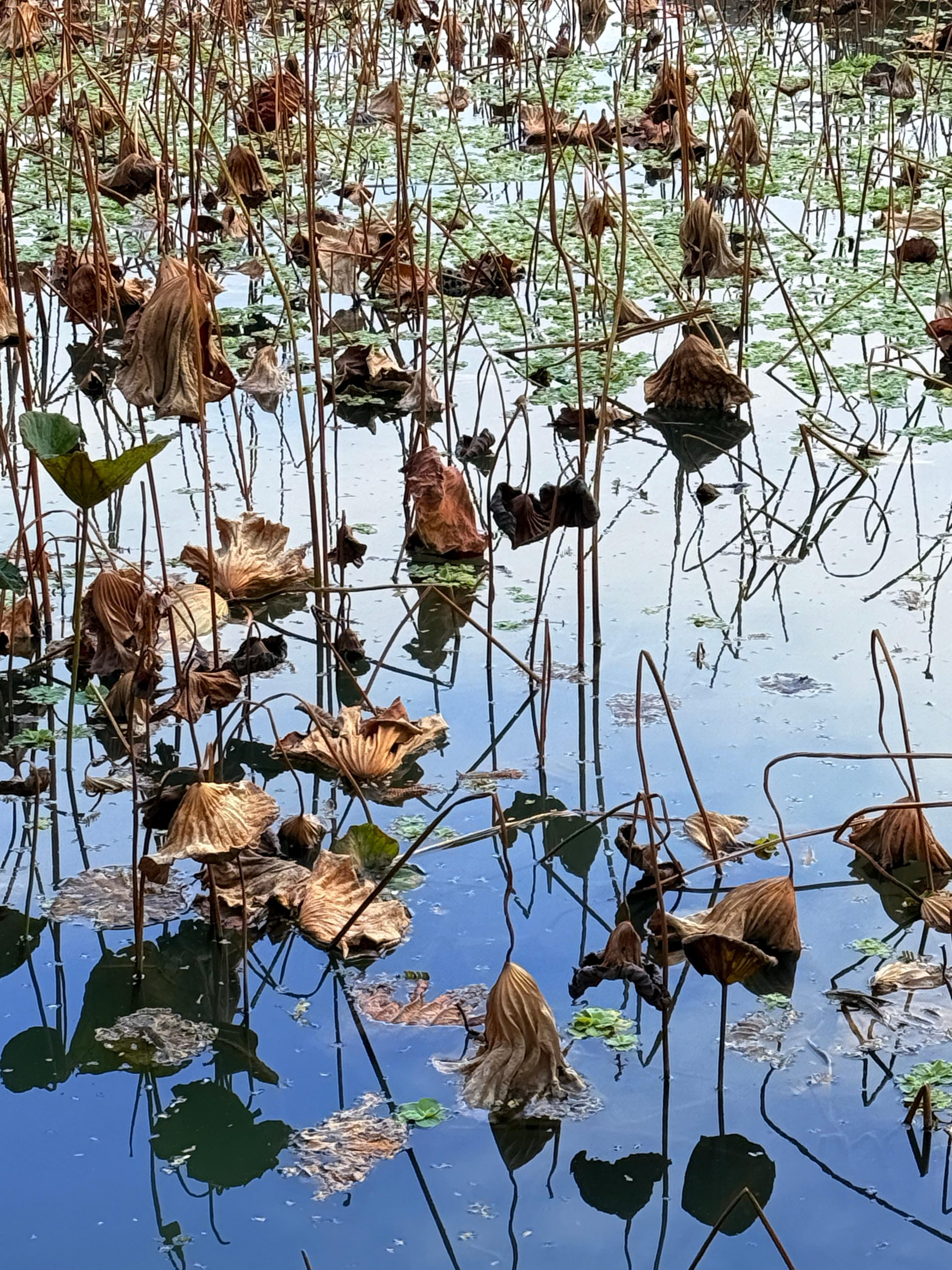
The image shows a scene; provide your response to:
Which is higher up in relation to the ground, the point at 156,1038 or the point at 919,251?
the point at 919,251

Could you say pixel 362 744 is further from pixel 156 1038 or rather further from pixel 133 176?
pixel 133 176

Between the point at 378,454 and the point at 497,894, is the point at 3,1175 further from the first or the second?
the point at 378,454

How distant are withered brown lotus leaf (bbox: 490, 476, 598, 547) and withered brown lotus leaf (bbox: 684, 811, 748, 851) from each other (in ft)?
1.43

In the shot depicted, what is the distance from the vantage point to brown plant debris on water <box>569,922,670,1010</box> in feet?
4.58

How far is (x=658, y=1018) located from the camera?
1.45 metres

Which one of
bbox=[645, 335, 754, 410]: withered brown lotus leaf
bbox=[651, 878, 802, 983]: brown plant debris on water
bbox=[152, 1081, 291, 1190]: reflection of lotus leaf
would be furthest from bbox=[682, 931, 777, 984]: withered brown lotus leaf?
A: bbox=[645, 335, 754, 410]: withered brown lotus leaf

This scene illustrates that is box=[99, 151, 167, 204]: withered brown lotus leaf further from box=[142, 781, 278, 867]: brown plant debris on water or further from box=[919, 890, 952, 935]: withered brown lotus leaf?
box=[919, 890, 952, 935]: withered brown lotus leaf

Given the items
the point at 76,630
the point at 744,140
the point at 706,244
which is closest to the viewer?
the point at 76,630

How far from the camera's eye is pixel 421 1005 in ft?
4.82

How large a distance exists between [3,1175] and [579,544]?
1037mm

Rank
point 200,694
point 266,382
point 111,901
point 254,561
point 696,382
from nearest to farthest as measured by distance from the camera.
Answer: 1. point 111,901
2. point 200,694
3. point 254,561
4. point 696,382
5. point 266,382

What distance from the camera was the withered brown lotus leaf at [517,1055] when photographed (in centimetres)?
132

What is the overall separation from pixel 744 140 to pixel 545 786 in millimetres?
2010

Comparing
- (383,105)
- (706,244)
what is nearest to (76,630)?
(706,244)
